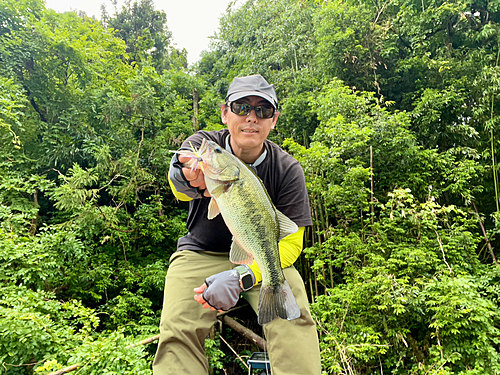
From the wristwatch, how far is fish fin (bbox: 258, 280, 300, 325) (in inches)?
7.9

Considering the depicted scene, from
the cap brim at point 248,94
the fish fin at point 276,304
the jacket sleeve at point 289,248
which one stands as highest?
the cap brim at point 248,94

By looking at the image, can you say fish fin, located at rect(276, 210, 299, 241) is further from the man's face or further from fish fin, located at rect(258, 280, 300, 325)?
the man's face

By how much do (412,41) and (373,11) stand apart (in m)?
1.58

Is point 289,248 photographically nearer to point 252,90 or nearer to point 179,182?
point 179,182

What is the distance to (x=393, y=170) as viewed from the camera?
6.13 metres

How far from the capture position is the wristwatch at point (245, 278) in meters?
1.48

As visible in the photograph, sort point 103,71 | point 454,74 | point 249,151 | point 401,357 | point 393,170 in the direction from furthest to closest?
point 103,71, point 454,74, point 393,170, point 401,357, point 249,151

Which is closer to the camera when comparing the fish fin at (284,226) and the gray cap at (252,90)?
the fish fin at (284,226)

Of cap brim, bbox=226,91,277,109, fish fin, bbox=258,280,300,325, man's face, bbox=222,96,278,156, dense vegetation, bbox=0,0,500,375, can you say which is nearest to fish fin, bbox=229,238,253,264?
fish fin, bbox=258,280,300,325

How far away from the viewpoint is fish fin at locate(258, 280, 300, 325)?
1276mm

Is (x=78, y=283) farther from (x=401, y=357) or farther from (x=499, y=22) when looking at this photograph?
(x=499, y=22)

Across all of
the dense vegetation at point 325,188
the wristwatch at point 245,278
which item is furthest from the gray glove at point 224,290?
the dense vegetation at point 325,188

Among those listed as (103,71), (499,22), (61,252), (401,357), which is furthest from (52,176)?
(499,22)

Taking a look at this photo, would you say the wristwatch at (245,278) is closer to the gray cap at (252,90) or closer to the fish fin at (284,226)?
the fish fin at (284,226)
